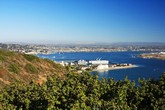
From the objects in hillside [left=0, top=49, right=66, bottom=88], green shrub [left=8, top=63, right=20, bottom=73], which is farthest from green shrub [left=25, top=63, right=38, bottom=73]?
green shrub [left=8, top=63, right=20, bottom=73]

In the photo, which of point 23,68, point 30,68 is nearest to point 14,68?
point 23,68

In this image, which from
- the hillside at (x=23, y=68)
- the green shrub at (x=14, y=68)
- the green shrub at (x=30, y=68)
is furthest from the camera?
the green shrub at (x=30, y=68)

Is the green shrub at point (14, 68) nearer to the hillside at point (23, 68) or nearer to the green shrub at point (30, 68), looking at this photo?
the hillside at point (23, 68)

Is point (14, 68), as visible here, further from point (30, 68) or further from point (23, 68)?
point (30, 68)

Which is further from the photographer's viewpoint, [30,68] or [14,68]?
[30,68]

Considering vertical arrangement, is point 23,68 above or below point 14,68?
below

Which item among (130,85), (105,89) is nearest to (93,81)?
(105,89)

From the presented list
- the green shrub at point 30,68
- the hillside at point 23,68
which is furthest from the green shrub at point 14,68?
the green shrub at point 30,68

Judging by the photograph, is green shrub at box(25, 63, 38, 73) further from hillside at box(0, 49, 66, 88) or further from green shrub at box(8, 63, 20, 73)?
green shrub at box(8, 63, 20, 73)

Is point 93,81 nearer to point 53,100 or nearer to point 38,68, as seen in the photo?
point 53,100
